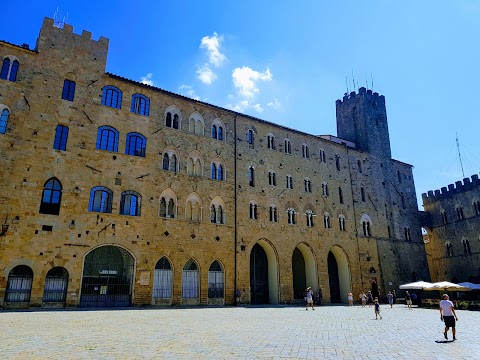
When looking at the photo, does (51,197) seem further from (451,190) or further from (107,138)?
(451,190)

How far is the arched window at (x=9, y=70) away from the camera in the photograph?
76.2 ft

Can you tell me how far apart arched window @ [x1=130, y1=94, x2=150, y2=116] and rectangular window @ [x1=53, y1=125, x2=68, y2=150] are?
5082 mm

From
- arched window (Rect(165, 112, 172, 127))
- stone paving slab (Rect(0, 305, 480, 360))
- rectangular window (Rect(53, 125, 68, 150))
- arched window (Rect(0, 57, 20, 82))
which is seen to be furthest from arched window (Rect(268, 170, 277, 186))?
arched window (Rect(0, 57, 20, 82))

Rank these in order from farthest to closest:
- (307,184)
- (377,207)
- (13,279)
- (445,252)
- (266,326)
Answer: (445,252) < (377,207) < (307,184) < (13,279) < (266,326)

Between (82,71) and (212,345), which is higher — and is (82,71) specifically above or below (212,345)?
above

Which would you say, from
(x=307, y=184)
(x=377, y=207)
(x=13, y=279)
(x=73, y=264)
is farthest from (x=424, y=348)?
(x=377, y=207)

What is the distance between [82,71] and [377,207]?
3155cm

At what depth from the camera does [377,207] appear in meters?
39.1

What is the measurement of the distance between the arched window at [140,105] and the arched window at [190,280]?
12.0 m

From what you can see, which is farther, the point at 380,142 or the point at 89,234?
Answer: the point at 380,142

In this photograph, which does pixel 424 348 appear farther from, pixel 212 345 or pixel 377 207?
pixel 377 207

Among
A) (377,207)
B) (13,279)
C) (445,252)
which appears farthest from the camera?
(445,252)

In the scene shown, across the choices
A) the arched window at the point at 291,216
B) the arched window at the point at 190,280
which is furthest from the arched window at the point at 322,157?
the arched window at the point at 190,280

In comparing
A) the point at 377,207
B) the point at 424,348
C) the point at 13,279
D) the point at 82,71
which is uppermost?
the point at 82,71
